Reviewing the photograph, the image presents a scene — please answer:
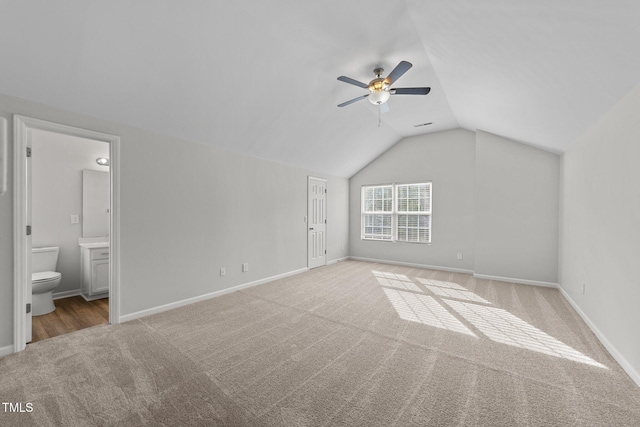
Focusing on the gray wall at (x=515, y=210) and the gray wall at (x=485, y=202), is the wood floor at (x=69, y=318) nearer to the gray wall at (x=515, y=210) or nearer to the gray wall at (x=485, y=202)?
the gray wall at (x=485, y=202)

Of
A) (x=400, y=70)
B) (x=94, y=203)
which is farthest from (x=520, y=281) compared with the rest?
(x=94, y=203)

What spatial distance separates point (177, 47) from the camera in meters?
2.35

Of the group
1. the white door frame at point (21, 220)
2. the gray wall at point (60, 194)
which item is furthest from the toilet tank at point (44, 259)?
the white door frame at point (21, 220)

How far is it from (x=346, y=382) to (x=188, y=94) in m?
→ 3.17

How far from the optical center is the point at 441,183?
18.6ft

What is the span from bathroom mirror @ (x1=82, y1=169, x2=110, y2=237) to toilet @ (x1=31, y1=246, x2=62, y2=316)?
0.65 m

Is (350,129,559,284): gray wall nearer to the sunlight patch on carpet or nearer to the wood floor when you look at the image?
the sunlight patch on carpet

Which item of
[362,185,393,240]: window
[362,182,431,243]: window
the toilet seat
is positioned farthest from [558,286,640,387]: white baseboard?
the toilet seat

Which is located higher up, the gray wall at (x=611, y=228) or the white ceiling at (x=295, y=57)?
the white ceiling at (x=295, y=57)

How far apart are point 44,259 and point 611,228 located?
21.7 ft

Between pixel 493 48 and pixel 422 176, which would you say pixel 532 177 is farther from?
pixel 493 48

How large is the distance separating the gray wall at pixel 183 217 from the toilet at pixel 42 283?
1055 mm

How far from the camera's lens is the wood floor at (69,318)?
2772mm

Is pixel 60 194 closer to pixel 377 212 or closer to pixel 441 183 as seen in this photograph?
pixel 377 212
